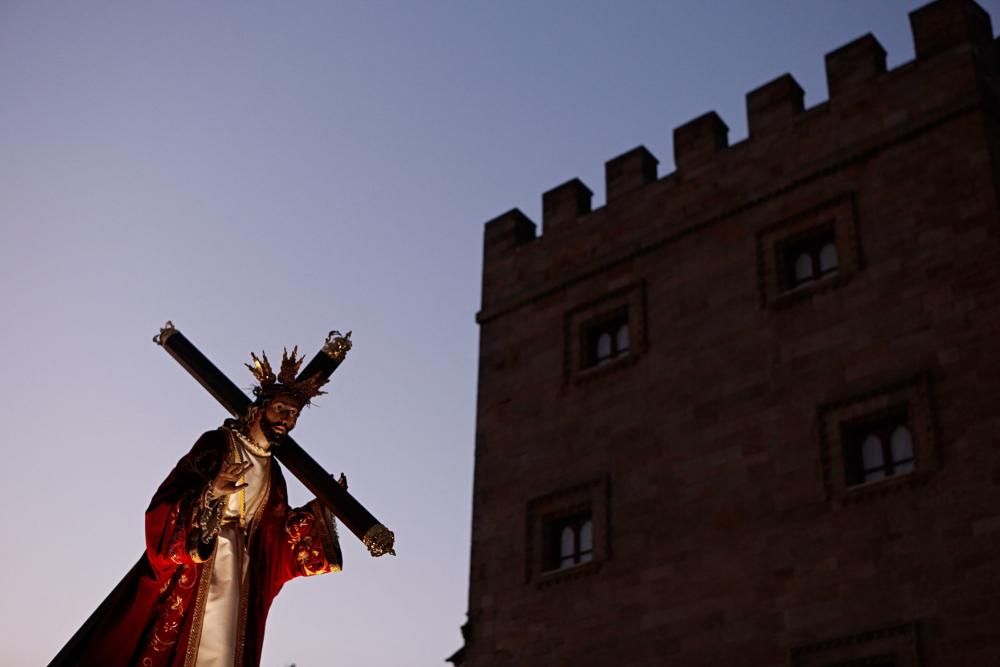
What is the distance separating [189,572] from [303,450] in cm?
94

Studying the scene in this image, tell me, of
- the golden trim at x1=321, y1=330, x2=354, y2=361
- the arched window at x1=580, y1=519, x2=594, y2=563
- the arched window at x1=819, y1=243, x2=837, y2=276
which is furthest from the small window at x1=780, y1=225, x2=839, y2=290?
the golden trim at x1=321, y1=330, x2=354, y2=361

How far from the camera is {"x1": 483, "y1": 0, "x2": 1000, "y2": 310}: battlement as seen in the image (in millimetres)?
18109

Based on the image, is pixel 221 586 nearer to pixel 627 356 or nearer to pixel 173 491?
pixel 173 491

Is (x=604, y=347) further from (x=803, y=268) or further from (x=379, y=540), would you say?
(x=379, y=540)

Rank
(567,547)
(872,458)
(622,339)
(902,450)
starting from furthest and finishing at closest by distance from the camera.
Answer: (622,339)
(567,547)
(872,458)
(902,450)

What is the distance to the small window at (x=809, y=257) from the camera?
1817 centimetres

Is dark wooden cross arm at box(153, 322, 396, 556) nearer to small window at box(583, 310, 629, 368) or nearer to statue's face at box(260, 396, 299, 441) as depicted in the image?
statue's face at box(260, 396, 299, 441)

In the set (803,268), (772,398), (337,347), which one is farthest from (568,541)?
(337,347)

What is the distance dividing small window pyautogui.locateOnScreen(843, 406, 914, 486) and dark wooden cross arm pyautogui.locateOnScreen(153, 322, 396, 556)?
9.47m

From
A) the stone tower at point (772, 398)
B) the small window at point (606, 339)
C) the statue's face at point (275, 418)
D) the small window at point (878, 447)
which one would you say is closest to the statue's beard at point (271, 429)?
the statue's face at point (275, 418)

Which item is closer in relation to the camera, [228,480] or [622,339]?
[228,480]

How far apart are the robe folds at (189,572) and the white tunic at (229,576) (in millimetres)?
35

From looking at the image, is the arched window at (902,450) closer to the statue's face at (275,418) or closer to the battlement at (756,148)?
the battlement at (756,148)

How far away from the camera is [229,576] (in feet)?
26.2
